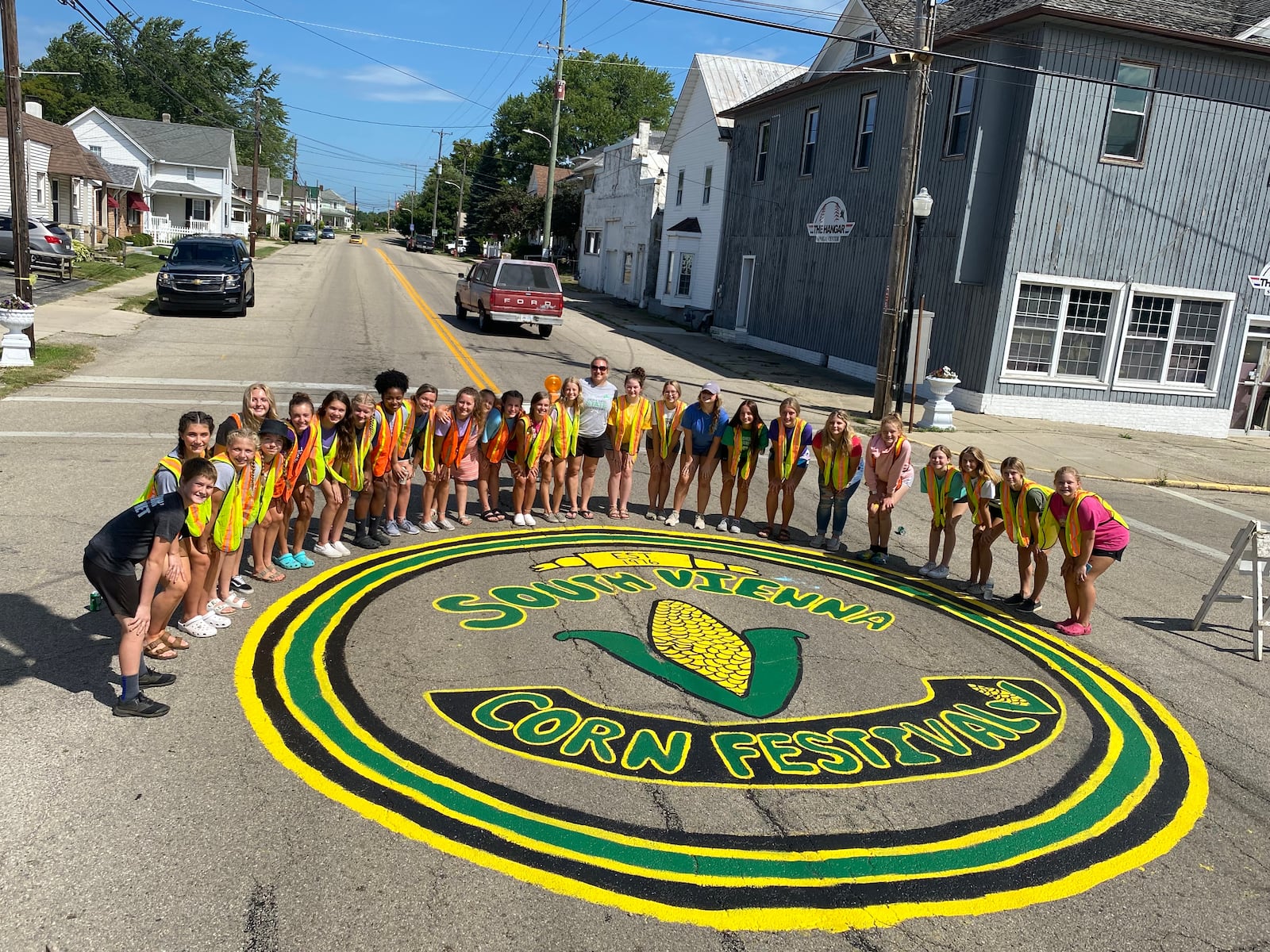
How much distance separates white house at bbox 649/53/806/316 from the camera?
36.3 meters

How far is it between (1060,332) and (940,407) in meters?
4.29

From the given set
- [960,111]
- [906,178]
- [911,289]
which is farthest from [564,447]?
[960,111]

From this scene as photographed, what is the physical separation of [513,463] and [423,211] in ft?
426

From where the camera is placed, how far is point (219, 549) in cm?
654

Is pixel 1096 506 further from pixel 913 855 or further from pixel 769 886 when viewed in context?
pixel 769 886

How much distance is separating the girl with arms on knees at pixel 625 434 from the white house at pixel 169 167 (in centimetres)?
6066

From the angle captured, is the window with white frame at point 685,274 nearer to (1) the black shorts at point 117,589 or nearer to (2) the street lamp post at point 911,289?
(2) the street lamp post at point 911,289

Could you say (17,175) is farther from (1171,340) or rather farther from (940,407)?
(1171,340)

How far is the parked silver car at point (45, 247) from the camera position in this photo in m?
32.1

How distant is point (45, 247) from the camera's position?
32.3m

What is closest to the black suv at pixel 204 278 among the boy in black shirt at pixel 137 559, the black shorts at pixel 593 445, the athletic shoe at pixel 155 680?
the black shorts at pixel 593 445

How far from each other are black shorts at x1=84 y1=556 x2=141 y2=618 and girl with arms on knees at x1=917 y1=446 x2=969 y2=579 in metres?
6.26

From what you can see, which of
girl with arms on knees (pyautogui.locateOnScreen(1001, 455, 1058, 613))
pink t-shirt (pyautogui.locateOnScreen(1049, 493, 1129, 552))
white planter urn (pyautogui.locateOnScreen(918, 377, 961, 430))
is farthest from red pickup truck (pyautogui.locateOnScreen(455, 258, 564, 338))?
pink t-shirt (pyautogui.locateOnScreen(1049, 493, 1129, 552))

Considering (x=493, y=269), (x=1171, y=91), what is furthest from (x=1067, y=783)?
(x=493, y=269)
